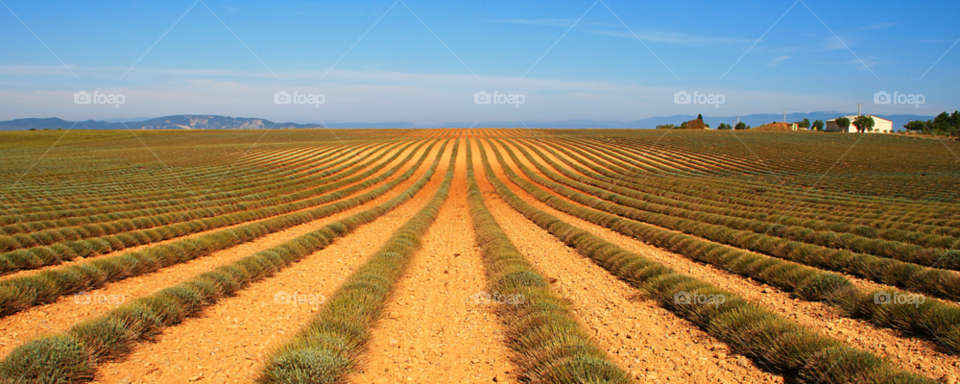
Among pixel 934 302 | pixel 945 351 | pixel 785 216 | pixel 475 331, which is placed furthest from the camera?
pixel 785 216

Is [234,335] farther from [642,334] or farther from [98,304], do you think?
[642,334]

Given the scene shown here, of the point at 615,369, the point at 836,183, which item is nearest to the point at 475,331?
the point at 615,369

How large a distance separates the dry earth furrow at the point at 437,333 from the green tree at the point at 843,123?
149 meters

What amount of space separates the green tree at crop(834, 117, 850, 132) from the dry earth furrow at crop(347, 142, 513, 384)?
149 meters

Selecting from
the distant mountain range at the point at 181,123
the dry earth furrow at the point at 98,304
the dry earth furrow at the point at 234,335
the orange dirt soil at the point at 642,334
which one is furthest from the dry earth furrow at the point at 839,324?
the distant mountain range at the point at 181,123

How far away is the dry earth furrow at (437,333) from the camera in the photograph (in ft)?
16.9

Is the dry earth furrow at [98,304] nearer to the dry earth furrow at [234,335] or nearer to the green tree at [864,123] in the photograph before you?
the dry earth furrow at [234,335]

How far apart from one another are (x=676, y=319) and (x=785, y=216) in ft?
37.2

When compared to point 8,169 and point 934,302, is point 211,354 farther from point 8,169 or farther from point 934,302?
point 8,169

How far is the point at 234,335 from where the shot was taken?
609cm

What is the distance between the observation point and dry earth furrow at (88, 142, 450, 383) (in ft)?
16.3

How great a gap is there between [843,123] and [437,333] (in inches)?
6049

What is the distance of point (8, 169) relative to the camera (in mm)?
34500

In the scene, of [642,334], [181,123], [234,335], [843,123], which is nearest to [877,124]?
[843,123]
